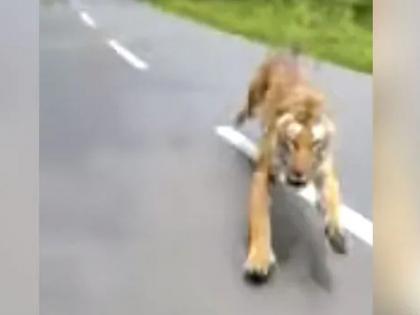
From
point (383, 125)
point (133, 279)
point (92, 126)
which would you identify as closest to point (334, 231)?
point (383, 125)

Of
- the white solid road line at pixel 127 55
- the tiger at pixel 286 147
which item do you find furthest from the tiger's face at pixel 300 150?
the white solid road line at pixel 127 55

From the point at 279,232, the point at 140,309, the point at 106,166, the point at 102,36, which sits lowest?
Result: the point at 140,309

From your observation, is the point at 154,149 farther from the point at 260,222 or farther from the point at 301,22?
the point at 301,22

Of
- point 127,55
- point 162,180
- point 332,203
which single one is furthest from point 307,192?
point 127,55

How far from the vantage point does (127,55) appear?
5.17 feet

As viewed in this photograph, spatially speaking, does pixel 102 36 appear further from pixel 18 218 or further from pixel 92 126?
pixel 18 218

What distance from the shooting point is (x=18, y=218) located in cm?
154

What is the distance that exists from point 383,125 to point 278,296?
364 millimetres

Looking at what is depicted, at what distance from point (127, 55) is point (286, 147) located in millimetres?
324

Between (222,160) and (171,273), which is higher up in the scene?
(222,160)

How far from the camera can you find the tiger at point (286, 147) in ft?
5.21

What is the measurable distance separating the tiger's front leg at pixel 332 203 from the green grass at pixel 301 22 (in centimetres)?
20

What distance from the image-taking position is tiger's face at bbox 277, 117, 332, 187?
1.59m

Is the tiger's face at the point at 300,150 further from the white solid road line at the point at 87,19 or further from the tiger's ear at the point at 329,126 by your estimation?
the white solid road line at the point at 87,19
